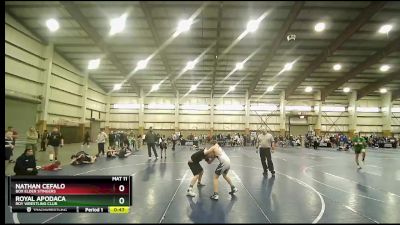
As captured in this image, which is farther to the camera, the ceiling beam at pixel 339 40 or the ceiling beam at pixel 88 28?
the ceiling beam at pixel 339 40

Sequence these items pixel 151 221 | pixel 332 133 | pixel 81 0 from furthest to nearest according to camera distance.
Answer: pixel 332 133
pixel 151 221
pixel 81 0

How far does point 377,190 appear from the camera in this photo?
9672 mm

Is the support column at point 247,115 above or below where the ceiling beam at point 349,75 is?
below

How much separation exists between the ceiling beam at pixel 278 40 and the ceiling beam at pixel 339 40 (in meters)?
0.97

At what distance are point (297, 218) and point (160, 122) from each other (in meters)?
41.2

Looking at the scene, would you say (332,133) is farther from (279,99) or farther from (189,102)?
(189,102)

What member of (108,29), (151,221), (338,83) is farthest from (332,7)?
(338,83)

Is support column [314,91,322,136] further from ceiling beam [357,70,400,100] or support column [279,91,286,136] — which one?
ceiling beam [357,70,400,100]

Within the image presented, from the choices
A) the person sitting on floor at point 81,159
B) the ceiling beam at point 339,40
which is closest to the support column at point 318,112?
the ceiling beam at point 339,40

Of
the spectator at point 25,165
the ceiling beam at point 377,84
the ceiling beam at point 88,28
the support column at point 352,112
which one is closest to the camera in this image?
the ceiling beam at point 88,28

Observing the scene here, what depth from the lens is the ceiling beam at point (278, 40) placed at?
3943 mm

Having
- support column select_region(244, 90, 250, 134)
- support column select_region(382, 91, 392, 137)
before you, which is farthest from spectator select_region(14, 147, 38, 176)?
support column select_region(382, 91, 392, 137)
